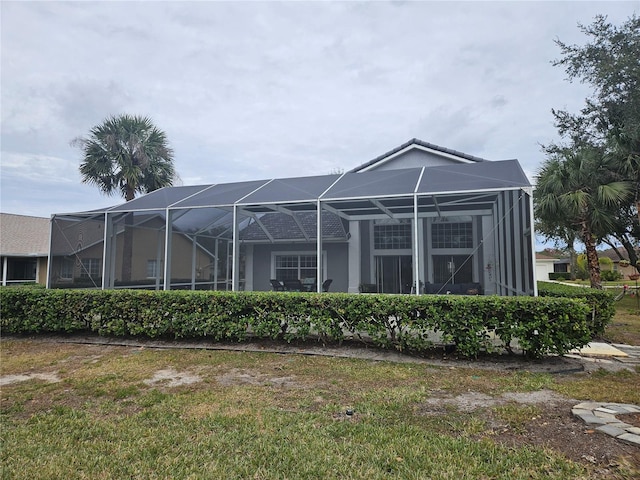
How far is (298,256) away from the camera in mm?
14547

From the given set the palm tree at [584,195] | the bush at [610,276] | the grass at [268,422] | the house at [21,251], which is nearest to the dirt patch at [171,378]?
the grass at [268,422]

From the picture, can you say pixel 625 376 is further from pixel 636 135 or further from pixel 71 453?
pixel 636 135

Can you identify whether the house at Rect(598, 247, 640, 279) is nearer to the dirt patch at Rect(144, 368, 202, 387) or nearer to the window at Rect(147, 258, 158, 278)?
the window at Rect(147, 258, 158, 278)

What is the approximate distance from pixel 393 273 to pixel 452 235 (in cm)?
232

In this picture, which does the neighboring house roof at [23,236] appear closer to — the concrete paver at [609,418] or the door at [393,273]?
the door at [393,273]

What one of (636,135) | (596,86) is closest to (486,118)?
(596,86)

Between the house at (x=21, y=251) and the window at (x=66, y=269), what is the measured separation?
11514mm

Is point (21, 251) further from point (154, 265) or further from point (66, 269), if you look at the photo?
point (66, 269)

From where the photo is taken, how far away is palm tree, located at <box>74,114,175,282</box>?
15.3 metres

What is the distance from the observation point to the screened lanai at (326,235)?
804 centimetres

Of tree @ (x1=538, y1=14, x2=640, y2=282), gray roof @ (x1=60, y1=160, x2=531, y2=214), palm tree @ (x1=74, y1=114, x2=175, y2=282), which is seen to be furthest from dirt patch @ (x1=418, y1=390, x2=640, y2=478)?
→ palm tree @ (x1=74, y1=114, x2=175, y2=282)

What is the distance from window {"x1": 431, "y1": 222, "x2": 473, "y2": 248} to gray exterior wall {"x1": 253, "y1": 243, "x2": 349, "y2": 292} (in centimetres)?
311

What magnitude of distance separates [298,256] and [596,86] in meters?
13.8

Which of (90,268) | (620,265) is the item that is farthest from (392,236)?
(620,265)
